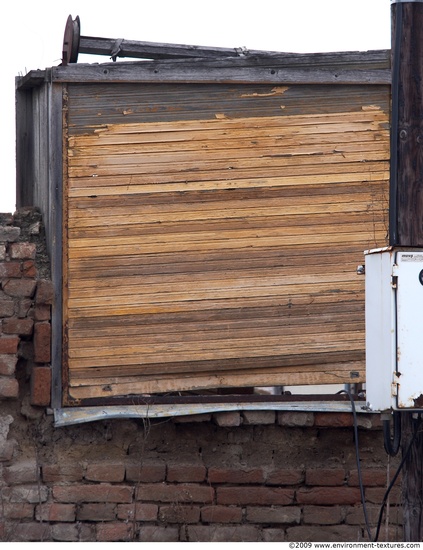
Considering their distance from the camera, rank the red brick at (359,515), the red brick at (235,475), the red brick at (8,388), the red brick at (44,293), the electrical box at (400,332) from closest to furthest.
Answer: the electrical box at (400,332)
the red brick at (8,388)
the red brick at (44,293)
the red brick at (235,475)
the red brick at (359,515)

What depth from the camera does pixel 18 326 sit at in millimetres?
7086

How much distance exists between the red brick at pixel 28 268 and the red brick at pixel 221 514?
220cm

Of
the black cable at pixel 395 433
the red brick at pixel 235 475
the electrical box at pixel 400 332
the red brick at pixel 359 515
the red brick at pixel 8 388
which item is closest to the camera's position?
the electrical box at pixel 400 332

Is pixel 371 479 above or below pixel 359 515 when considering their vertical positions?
above

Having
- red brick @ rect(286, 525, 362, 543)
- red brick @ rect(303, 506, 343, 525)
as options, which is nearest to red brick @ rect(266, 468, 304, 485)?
red brick @ rect(303, 506, 343, 525)

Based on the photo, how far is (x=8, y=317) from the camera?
709cm

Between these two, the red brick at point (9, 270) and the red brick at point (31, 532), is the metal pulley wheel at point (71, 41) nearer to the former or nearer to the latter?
the red brick at point (9, 270)

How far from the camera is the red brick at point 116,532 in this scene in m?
7.08

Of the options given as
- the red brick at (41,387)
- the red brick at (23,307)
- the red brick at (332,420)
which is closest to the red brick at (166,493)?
the red brick at (41,387)

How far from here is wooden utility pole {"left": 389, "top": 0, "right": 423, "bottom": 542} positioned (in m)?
5.28

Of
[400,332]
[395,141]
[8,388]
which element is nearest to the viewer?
[400,332]

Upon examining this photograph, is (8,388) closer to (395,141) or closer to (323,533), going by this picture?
(323,533)

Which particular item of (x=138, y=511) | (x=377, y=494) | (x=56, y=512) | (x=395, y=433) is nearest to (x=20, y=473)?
(x=56, y=512)

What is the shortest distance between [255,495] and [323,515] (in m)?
0.56
